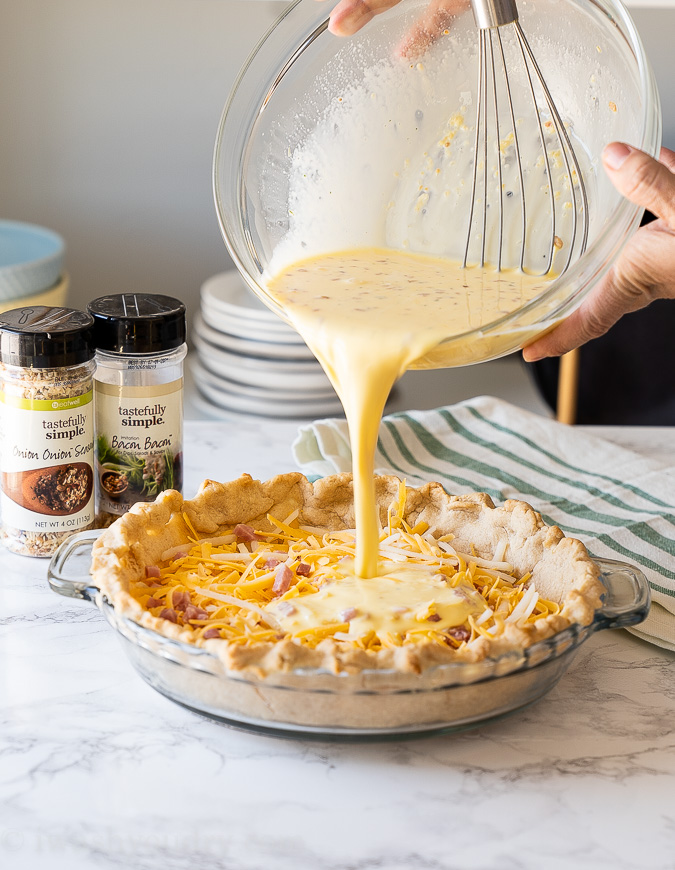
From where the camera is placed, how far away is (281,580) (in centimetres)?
102

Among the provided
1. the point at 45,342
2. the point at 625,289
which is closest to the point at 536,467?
the point at 625,289

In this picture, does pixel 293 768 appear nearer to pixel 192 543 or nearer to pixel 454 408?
pixel 192 543

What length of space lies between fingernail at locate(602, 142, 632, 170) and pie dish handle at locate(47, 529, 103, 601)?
0.63 metres

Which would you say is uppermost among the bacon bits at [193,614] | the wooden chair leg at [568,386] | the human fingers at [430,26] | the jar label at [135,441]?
the human fingers at [430,26]

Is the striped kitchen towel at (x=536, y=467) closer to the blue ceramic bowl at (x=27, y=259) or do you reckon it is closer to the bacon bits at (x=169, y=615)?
the bacon bits at (x=169, y=615)

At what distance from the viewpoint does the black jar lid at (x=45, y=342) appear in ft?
3.67

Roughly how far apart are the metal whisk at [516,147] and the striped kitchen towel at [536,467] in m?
0.38

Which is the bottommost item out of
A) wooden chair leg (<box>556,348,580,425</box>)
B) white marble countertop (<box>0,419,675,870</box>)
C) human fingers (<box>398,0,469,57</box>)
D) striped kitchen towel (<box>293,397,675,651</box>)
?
wooden chair leg (<box>556,348,580,425</box>)

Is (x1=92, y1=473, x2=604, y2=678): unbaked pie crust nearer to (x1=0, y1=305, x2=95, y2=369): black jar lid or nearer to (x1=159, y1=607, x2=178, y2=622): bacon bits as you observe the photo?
(x1=159, y1=607, x2=178, y2=622): bacon bits

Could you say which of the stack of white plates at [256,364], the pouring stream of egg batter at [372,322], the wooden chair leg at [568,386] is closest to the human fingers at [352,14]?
the pouring stream of egg batter at [372,322]

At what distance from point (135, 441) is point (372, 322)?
344 millimetres

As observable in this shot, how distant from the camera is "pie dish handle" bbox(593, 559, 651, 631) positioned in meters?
0.92

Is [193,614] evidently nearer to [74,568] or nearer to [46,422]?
[74,568]

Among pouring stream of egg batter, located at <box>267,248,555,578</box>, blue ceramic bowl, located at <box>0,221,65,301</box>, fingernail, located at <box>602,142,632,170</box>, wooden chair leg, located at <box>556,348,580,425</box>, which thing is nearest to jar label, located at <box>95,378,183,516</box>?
pouring stream of egg batter, located at <box>267,248,555,578</box>
